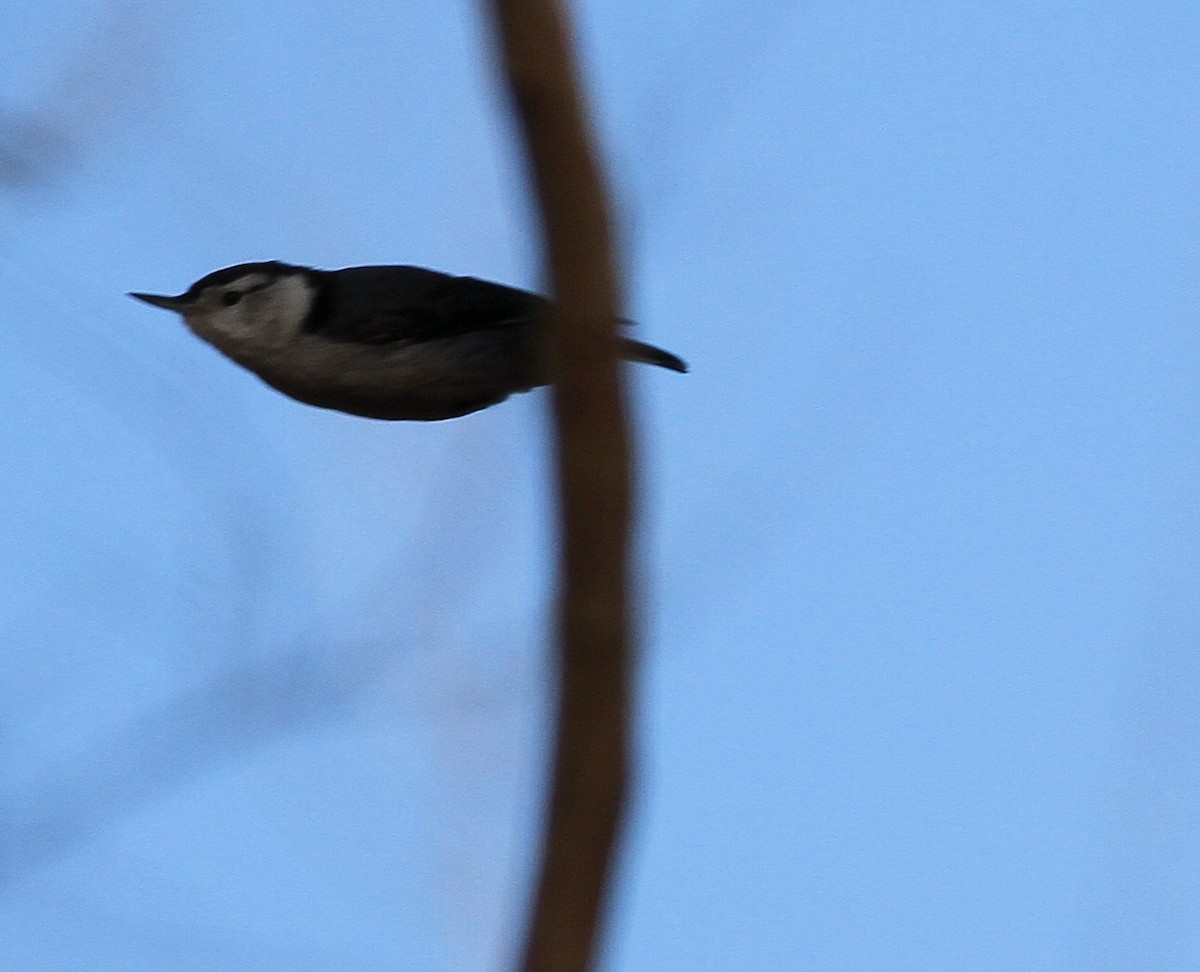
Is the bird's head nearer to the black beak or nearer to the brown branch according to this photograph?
the black beak

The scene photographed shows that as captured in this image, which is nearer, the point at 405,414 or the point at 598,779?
the point at 598,779

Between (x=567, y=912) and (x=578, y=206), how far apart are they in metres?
0.62

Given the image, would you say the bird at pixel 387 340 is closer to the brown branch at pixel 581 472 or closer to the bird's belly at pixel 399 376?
the bird's belly at pixel 399 376

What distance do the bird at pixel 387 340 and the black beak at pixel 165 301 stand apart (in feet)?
0.43

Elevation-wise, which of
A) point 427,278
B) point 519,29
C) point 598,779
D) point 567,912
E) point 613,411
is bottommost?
point 567,912

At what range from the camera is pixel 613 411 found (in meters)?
1.52

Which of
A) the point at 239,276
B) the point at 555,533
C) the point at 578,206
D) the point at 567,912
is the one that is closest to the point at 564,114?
the point at 578,206

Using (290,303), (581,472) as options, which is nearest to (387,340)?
(290,303)

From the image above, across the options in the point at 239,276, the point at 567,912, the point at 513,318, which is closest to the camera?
the point at 567,912

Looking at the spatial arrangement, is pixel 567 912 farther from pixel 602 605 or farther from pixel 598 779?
pixel 602 605

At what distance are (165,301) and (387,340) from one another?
2.36 ft

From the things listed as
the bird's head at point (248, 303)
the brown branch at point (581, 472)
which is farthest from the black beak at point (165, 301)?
the brown branch at point (581, 472)

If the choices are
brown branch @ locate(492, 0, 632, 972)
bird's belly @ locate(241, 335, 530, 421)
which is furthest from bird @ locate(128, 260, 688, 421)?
brown branch @ locate(492, 0, 632, 972)

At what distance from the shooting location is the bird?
10.1 feet
